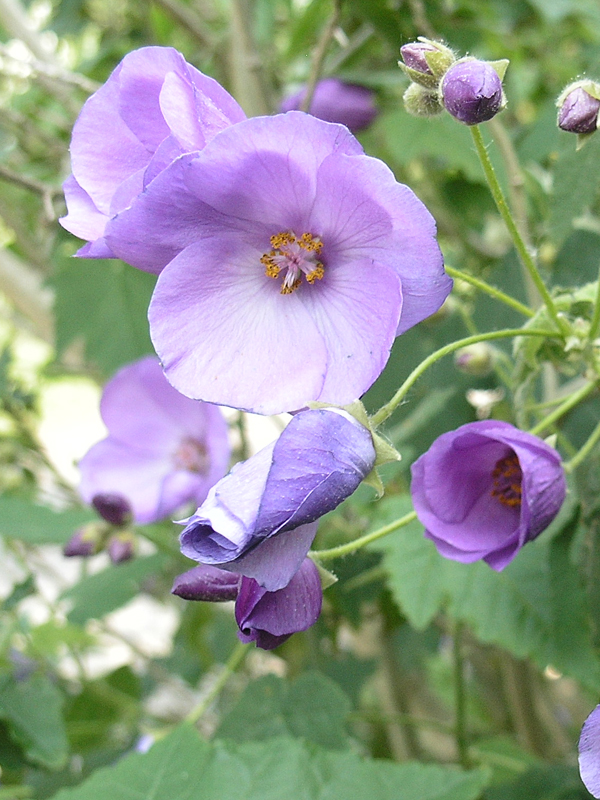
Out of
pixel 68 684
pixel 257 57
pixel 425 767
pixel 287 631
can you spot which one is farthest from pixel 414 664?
pixel 287 631

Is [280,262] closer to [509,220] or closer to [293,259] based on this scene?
[293,259]

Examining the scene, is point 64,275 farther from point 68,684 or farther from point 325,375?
point 325,375

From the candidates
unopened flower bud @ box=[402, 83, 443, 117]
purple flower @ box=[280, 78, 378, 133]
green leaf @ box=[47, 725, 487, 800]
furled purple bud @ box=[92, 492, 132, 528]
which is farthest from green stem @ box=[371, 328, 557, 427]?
purple flower @ box=[280, 78, 378, 133]

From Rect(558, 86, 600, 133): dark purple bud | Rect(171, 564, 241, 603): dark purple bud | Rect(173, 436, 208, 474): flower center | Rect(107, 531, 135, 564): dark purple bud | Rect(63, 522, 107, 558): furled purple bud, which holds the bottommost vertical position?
Rect(173, 436, 208, 474): flower center

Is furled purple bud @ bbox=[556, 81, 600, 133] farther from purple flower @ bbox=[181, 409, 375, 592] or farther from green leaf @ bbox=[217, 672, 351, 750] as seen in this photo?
green leaf @ bbox=[217, 672, 351, 750]

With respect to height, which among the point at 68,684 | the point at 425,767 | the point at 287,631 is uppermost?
the point at 287,631

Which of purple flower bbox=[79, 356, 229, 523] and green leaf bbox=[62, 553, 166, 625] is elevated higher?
purple flower bbox=[79, 356, 229, 523]
